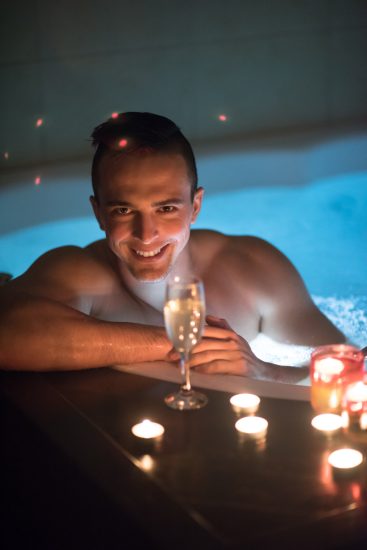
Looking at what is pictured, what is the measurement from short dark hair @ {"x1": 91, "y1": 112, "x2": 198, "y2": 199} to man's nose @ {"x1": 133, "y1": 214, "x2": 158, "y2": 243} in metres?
0.14

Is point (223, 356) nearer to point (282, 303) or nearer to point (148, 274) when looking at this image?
point (148, 274)

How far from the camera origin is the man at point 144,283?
1.64 metres

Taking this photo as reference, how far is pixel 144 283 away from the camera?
212cm

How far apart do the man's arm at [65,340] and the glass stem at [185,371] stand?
18 cm

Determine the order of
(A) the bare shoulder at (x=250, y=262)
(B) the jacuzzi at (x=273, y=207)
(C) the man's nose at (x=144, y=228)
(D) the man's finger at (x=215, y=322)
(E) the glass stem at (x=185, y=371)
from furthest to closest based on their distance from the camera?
(B) the jacuzzi at (x=273, y=207), (A) the bare shoulder at (x=250, y=262), (C) the man's nose at (x=144, y=228), (D) the man's finger at (x=215, y=322), (E) the glass stem at (x=185, y=371)

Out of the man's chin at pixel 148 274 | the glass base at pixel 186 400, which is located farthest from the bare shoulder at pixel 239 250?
the glass base at pixel 186 400

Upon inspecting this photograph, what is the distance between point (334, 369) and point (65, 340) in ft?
1.61

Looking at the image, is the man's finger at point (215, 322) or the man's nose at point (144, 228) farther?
the man's nose at point (144, 228)

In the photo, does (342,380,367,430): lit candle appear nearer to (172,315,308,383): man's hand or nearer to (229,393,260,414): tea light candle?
(229,393,260,414): tea light candle

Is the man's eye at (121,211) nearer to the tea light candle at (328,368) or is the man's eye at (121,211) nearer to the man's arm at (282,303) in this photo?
the man's arm at (282,303)

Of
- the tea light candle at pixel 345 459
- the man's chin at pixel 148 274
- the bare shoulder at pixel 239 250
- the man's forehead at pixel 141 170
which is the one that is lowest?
the tea light candle at pixel 345 459

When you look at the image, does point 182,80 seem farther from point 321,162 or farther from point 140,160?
point 140,160

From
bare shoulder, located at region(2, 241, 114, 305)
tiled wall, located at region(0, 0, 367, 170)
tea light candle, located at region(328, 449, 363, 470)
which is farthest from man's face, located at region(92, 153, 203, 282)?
tiled wall, located at region(0, 0, 367, 170)

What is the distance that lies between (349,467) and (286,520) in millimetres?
159
